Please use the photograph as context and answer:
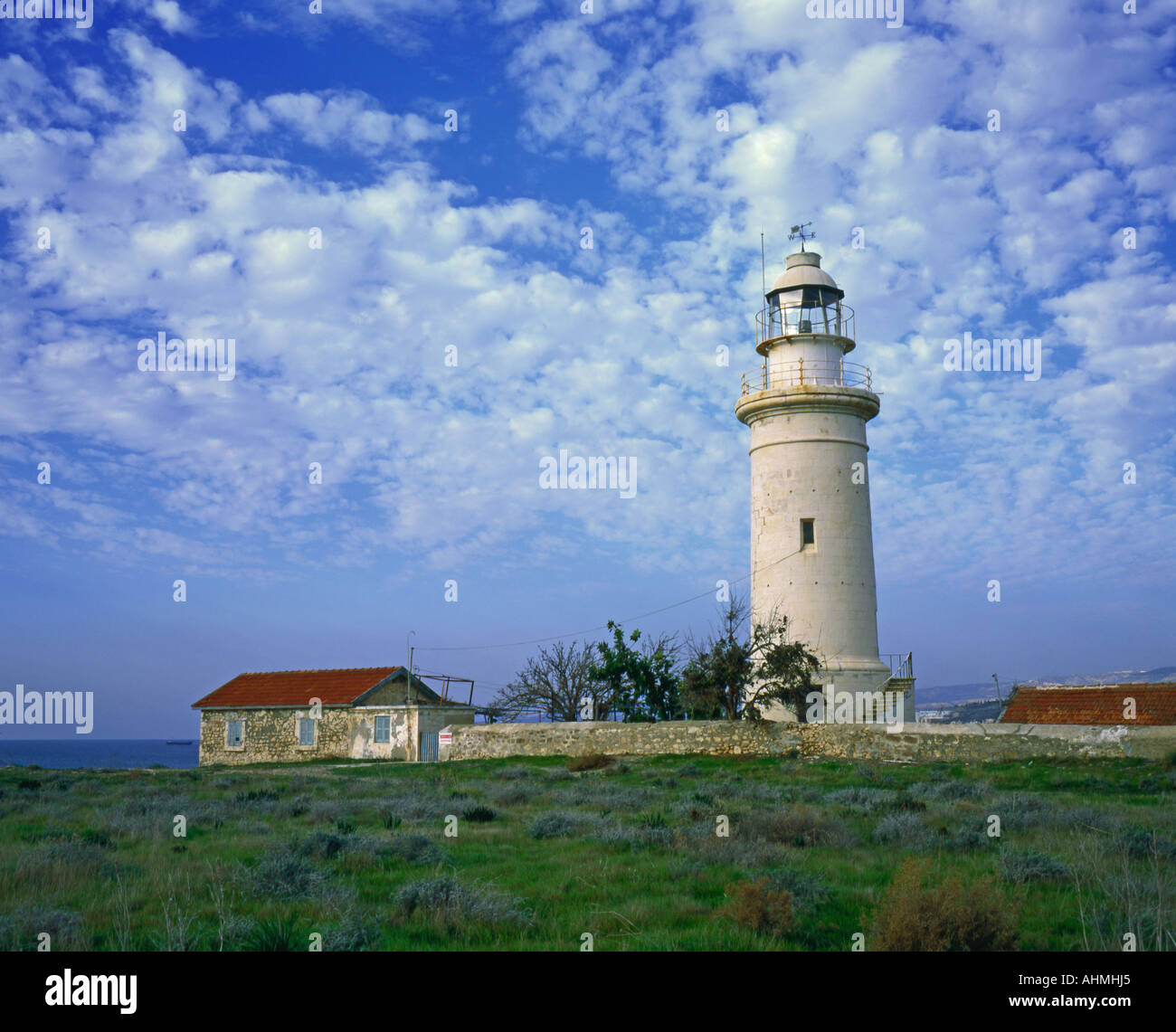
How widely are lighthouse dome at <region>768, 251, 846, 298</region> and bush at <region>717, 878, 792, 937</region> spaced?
2036 centimetres

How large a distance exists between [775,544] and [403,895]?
17.9 m

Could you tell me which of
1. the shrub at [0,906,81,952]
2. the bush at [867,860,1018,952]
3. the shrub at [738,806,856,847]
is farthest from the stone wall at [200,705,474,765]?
the bush at [867,860,1018,952]

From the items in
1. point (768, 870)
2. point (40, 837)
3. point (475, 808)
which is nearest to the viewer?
point (768, 870)

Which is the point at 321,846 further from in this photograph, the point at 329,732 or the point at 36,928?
the point at 329,732

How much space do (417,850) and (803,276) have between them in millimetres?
19701

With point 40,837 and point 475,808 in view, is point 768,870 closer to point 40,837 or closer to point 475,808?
point 475,808

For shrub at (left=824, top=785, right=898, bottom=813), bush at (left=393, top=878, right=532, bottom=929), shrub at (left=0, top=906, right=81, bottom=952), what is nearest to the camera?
shrub at (left=0, top=906, right=81, bottom=952)

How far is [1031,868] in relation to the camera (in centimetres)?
675

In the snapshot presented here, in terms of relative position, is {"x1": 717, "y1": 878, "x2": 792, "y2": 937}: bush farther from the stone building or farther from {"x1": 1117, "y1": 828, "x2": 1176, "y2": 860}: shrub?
the stone building

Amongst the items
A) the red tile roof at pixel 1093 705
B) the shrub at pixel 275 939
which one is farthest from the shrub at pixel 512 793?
the red tile roof at pixel 1093 705

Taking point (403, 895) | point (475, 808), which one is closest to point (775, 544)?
point (475, 808)

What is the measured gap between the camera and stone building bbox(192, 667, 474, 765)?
29.7 meters

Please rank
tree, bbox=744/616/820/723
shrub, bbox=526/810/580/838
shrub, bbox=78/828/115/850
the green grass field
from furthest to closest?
tree, bbox=744/616/820/723 → shrub, bbox=526/810/580/838 → shrub, bbox=78/828/115/850 → the green grass field
